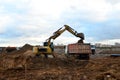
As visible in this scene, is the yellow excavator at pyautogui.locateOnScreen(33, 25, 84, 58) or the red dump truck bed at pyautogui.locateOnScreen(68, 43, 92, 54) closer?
the yellow excavator at pyautogui.locateOnScreen(33, 25, 84, 58)

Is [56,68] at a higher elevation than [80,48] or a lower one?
lower

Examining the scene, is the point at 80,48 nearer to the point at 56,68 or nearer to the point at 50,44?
the point at 50,44

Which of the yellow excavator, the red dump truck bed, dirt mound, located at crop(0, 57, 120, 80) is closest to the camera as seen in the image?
dirt mound, located at crop(0, 57, 120, 80)

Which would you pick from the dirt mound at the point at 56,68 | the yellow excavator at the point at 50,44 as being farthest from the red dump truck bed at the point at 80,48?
the dirt mound at the point at 56,68

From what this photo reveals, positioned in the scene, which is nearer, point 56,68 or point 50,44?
point 56,68

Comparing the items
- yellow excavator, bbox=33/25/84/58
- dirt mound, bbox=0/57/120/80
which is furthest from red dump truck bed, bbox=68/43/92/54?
dirt mound, bbox=0/57/120/80

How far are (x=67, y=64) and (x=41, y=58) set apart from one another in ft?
10.1

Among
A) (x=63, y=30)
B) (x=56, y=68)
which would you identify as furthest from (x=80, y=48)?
(x=56, y=68)

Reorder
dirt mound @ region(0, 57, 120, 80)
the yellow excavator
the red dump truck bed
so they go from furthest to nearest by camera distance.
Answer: the red dump truck bed < the yellow excavator < dirt mound @ region(0, 57, 120, 80)

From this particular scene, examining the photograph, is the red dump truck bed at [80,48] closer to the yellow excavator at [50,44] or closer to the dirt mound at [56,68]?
the yellow excavator at [50,44]

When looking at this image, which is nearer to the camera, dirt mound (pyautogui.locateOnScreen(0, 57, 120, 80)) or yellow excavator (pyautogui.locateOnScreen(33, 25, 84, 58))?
dirt mound (pyautogui.locateOnScreen(0, 57, 120, 80))

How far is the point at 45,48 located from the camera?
41.0m

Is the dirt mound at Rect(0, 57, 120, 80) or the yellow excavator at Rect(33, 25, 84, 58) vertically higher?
the yellow excavator at Rect(33, 25, 84, 58)

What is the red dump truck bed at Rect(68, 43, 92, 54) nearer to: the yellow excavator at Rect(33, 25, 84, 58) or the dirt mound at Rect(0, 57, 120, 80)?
the yellow excavator at Rect(33, 25, 84, 58)
